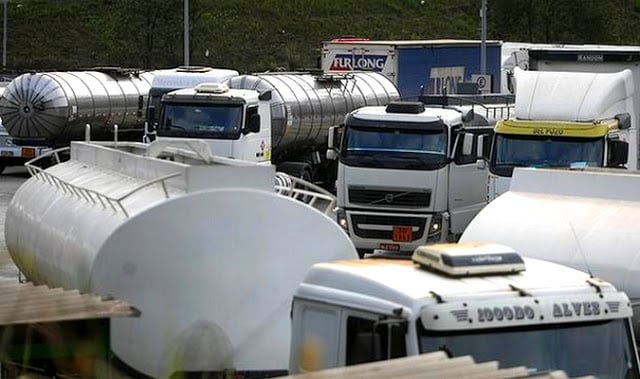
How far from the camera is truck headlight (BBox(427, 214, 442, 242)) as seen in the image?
24.3 m

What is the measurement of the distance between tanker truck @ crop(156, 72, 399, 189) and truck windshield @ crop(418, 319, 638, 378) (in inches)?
846

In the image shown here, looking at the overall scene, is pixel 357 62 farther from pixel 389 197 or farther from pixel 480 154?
pixel 389 197

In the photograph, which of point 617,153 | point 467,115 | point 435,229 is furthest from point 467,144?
point 617,153

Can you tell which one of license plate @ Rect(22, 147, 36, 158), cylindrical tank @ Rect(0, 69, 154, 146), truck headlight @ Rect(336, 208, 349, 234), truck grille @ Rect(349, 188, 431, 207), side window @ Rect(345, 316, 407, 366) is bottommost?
license plate @ Rect(22, 147, 36, 158)

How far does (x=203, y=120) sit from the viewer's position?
30.3 m

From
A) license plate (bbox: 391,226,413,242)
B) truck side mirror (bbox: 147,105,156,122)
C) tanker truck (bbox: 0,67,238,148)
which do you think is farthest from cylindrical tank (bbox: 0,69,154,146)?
license plate (bbox: 391,226,413,242)

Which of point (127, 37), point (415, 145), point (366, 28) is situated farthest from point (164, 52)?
point (415, 145)

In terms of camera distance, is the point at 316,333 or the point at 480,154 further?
the point at 480,154

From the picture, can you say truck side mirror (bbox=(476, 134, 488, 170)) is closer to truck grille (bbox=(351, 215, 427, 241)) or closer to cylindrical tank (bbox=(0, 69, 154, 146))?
truck grille (bbox=(351, 215, 427, 241))

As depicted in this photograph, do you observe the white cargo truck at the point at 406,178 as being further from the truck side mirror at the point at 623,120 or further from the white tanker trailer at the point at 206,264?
the white tanker trailer at the point at 206,264

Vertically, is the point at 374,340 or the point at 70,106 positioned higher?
the point at 374,340

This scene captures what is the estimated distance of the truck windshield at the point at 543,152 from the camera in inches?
882

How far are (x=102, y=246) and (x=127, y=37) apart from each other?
5831cm

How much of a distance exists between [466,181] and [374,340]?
55.0ft
